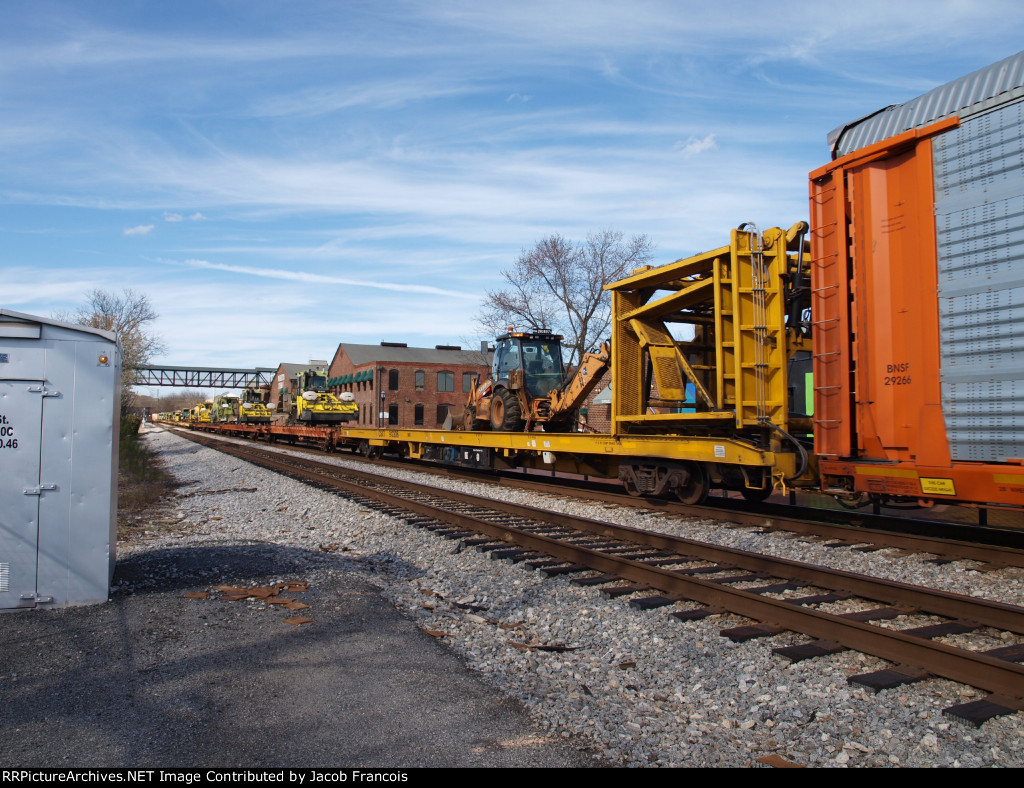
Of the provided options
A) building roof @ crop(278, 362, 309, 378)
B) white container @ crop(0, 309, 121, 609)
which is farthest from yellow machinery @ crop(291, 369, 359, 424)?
building roof @ crop(278, 362, 309, 378)

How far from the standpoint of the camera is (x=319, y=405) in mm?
33219

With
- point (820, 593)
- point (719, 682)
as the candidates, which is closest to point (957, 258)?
point (820, 593)

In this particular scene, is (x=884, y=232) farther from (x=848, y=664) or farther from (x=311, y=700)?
(x=311, y=700)

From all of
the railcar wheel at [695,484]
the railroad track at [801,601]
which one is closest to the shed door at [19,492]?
the railroad track at [801,601]

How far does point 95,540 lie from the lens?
545cm

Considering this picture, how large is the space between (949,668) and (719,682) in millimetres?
1278

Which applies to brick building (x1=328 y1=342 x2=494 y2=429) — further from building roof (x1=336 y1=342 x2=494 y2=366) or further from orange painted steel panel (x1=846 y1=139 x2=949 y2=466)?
orange painted steel panel (x1=846 y1=139 x2=949 y2=466)

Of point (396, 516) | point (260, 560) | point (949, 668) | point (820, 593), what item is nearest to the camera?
point (949, 668)

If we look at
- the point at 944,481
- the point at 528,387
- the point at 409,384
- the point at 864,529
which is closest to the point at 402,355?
the point at 409,384

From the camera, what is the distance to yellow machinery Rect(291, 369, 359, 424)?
1300 inches

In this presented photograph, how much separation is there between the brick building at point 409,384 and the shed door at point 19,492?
5383cm

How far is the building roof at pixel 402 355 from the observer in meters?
64.8

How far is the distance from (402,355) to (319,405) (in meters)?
33.3

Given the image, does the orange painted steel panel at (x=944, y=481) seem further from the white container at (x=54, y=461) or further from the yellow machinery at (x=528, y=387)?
the yellow machinery at (x=528, y=387)
